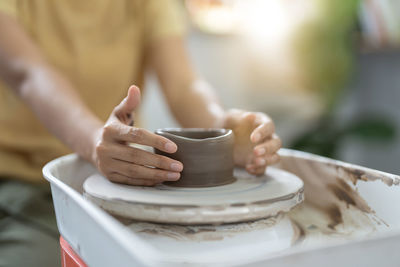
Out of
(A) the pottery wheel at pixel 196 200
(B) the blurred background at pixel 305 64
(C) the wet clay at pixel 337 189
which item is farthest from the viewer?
(B) the blurred background at pixel 305 64

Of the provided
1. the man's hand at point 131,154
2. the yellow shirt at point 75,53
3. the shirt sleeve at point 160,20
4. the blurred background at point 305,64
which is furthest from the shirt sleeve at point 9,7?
the blurred background at point 305,64

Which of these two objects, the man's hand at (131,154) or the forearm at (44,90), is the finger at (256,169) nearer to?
the man's hand at (131,154)

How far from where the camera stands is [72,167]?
69cm

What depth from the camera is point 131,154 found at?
22.2 inches

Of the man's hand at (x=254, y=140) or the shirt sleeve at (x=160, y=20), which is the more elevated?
the shirt sleeve at (x=160, y=20)

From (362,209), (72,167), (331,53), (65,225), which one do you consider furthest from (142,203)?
(331,53)

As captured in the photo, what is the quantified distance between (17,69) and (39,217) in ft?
1.01

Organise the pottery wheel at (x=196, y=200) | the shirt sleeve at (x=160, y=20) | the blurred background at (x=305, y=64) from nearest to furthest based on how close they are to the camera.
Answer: the pottery wheel at (x=196, y=200)
the shirt sleeve at (x=160, y=20)
the blurred background at (x=305, y=64)

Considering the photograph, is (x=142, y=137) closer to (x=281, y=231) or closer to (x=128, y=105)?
(x=128, y=105)

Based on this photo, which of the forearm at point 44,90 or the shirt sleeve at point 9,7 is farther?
the shirt sleeve at point 9,7

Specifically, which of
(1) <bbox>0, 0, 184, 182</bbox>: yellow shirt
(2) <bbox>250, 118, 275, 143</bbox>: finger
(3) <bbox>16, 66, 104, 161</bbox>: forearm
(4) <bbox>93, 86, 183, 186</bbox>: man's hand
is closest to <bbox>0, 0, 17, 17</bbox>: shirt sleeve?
(1) <bbox>0, 0, 184, 182</bbox>: yellow shirt

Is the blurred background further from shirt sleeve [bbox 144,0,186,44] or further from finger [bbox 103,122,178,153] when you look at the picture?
finger [bbox 103,122,178,153]

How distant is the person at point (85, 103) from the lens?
1.94 feet

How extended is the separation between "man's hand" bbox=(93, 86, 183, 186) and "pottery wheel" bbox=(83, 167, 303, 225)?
2 cm
